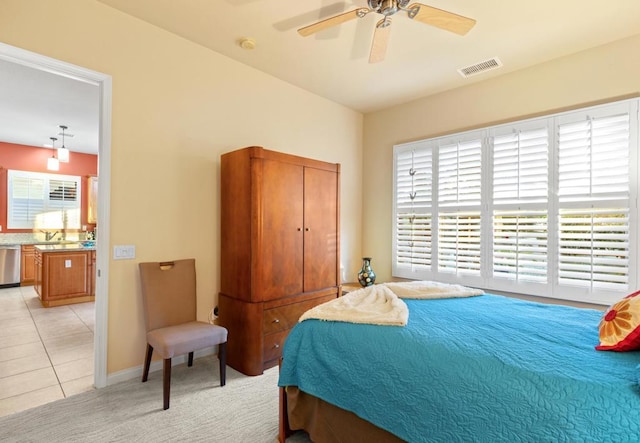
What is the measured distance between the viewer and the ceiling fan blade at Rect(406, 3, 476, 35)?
1978mm

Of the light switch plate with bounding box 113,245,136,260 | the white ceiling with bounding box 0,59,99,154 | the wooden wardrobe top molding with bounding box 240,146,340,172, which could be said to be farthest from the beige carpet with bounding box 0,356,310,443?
the white ceiling with bounding box 0,59,99,154

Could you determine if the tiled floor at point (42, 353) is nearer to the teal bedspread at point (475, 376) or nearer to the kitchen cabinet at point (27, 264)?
the kitchen cabinet at point (27, 264)

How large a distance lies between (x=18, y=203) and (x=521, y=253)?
29.5 ft

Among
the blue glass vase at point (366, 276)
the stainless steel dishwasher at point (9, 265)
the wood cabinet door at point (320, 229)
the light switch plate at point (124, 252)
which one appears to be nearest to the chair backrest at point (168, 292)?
the light switch plate at point (124, 252)

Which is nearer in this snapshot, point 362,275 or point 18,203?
point 362,275

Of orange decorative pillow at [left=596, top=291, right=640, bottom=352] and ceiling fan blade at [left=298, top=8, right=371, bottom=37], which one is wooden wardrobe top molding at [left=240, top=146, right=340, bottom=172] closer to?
ceiling fan blade at [left=298, top=8, right=371, bottom=37]

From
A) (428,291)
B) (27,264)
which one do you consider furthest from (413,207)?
(27,264)

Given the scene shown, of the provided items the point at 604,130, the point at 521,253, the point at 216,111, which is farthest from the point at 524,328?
the point at 216,111

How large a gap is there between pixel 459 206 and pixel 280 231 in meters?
2.22

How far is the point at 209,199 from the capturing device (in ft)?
10.6

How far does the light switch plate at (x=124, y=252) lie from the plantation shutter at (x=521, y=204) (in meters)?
3.62

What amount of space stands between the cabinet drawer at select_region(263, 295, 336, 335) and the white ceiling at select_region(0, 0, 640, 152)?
8.19ft

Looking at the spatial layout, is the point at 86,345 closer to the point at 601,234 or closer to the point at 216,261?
the point at 216,261

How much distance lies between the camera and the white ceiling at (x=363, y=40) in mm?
2510
